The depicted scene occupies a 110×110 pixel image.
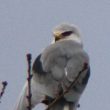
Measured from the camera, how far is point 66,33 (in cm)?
639

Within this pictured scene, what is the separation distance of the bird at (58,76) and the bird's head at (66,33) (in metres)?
0.49

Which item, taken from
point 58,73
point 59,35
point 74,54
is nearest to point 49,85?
point 58,73

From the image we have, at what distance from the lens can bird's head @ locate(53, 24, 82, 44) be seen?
6324mm

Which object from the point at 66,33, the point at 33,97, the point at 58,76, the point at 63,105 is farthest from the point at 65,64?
the point at 66,33

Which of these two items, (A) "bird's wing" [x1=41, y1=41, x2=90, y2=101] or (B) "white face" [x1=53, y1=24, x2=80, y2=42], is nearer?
(A) "bird's wing" [x1=41, y1=41, x2=90, y2=101]

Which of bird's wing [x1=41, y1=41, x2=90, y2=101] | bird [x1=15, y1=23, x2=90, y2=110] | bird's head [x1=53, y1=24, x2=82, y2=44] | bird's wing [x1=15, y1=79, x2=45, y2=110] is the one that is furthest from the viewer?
bird's head [x1=53, y1=24, x2=82, y2=44]

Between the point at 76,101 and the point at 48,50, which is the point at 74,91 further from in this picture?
the point at 48,50

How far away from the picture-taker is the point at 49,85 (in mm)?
5242

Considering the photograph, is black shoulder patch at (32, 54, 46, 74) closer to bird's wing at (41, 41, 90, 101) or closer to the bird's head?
bird's wing at (41, 41, 90, 101)

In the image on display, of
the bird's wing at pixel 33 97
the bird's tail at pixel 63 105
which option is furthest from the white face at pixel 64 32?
the bird's tail at pixel 63 105

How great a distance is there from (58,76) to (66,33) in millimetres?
1205

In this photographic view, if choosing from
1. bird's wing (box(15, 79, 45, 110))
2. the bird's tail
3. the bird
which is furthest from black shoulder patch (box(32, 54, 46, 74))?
the bird's tail

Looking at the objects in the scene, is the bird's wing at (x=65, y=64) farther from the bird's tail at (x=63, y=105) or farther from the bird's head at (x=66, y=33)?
the bird's head at (x=66, y=33)

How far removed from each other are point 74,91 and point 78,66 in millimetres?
259
